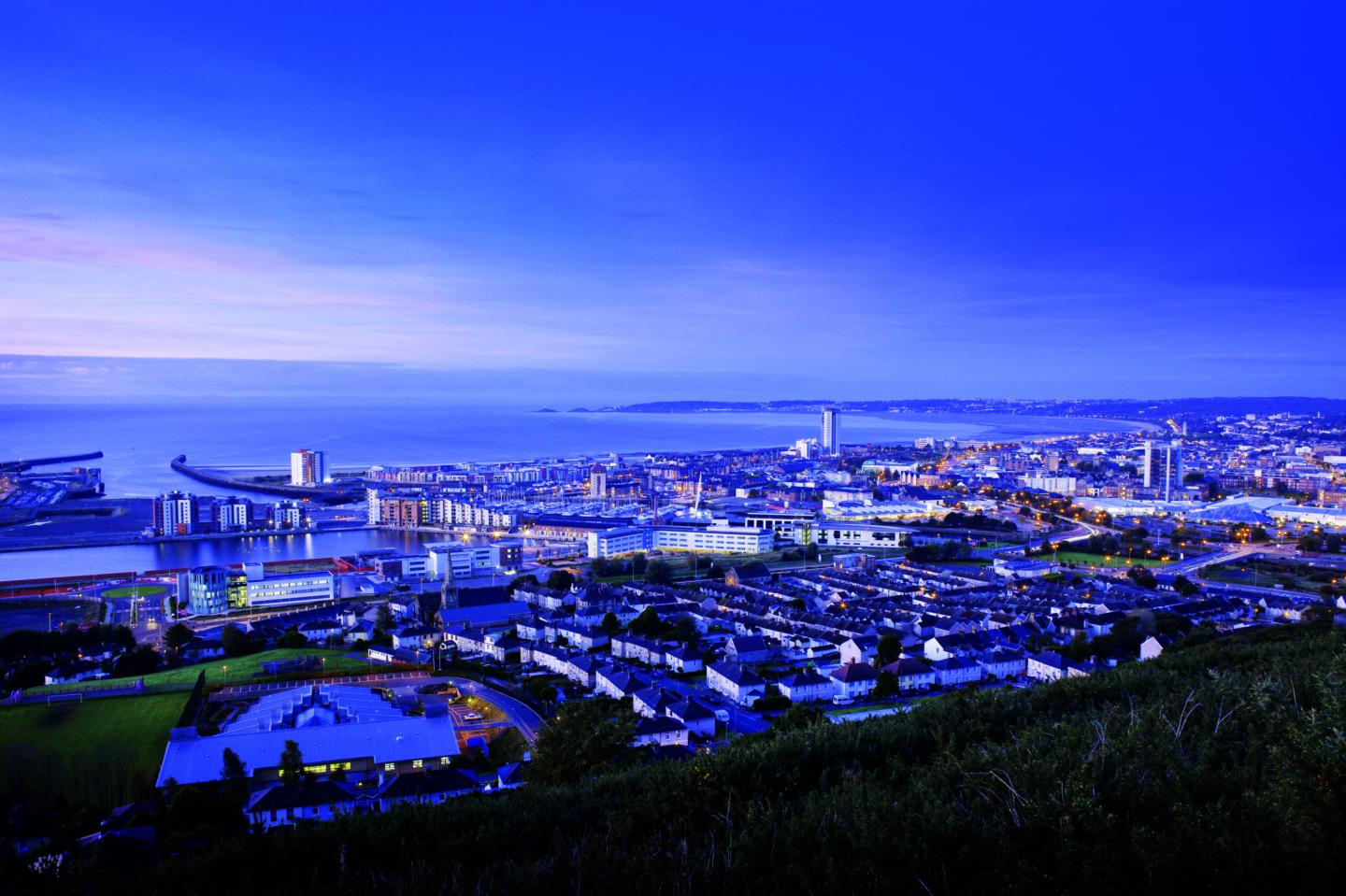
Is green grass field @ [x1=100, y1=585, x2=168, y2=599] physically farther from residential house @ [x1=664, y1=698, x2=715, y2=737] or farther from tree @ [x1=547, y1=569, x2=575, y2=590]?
residential house @ [x1=664, y1=698, x2=715, y2=737]

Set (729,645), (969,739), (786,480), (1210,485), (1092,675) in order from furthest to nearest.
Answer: (786,480) → (1210,485) → (729,645) → (1092,675) → (969,739)

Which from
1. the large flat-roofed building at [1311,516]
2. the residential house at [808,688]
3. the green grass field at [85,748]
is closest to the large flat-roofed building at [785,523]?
the large flat-roofed building at [1311,516]

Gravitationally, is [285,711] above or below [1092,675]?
below

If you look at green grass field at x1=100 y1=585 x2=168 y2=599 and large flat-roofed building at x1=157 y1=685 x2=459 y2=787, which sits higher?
large flat-roofed building at x1=157 y1=685 x2=459 y2=787

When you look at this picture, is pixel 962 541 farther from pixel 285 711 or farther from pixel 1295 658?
pixel 285 711

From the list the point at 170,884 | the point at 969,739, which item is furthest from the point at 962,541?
the point at 170,884

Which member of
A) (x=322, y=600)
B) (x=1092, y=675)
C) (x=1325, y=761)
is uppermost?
(x=1325, y=761)

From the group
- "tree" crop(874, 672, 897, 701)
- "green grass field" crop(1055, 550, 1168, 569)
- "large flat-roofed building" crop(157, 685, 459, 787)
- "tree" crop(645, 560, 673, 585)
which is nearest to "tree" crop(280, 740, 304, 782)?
"large flat-roofed building" crop(157, 685, 459, 787)
